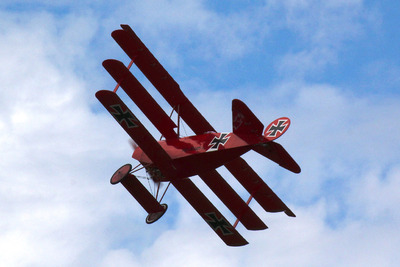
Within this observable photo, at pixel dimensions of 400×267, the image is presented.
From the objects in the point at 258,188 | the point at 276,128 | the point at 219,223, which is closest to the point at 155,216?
the point at 219,223

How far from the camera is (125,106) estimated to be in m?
27.1

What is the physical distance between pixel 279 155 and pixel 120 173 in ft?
18.4

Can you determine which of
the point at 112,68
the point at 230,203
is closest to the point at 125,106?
the point at 112,68

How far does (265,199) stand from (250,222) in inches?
42.4

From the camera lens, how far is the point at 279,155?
27031mm

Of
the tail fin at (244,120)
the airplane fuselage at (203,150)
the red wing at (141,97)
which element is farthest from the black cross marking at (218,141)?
the red wing at (141,97)

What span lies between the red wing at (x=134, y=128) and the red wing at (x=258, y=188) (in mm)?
3626

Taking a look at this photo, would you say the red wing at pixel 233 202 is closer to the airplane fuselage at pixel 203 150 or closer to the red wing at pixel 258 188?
the red wing at pixel 258 188

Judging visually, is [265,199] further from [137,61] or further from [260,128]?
[137,61]

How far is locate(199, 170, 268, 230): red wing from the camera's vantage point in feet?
101

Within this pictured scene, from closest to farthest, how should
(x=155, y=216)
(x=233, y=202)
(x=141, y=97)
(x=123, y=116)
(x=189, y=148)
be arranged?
(x=123, y=116) → (x=189, y=148) → (x=141, y=97) → (x=155, y=216) → (x=233, y=202)

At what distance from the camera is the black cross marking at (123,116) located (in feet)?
89.0

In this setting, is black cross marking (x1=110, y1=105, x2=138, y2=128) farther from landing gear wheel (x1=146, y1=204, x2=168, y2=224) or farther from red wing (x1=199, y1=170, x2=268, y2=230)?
red wing (x1=199, y1=170, x2=268, y2=230)

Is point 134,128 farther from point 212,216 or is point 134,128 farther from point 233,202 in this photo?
point 233,202
